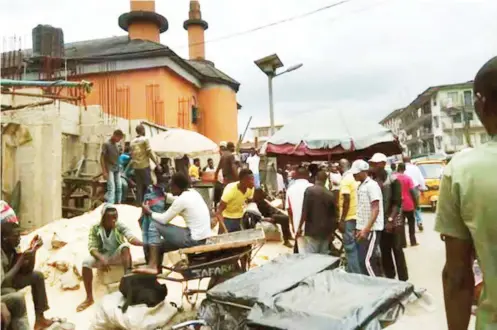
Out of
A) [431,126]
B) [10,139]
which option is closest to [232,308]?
[10,139]

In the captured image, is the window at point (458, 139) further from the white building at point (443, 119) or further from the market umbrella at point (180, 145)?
the market umbrella at point (180, 145)

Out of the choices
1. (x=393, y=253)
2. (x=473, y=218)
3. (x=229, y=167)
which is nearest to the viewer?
(x=473, y=218)

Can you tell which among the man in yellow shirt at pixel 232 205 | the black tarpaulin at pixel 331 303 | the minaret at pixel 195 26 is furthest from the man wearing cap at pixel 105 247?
the minaret at pixel 195 26

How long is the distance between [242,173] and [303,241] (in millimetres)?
1427

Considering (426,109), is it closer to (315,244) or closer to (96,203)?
(96,203)

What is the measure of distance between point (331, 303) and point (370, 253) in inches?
129

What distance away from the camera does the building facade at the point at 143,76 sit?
20141 mm

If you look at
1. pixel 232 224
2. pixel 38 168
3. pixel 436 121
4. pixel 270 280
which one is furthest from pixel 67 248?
pixel 436 121

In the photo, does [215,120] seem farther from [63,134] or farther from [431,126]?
[431,126]

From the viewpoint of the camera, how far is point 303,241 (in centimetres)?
677

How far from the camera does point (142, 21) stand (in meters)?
24.4

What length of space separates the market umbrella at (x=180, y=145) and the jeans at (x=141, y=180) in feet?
4.36

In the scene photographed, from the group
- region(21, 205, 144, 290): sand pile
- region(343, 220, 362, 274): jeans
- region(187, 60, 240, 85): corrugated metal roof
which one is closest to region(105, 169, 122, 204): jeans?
region(21, 205, 144, 290): sand pile

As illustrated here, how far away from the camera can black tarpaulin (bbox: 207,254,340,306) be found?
3430mm
